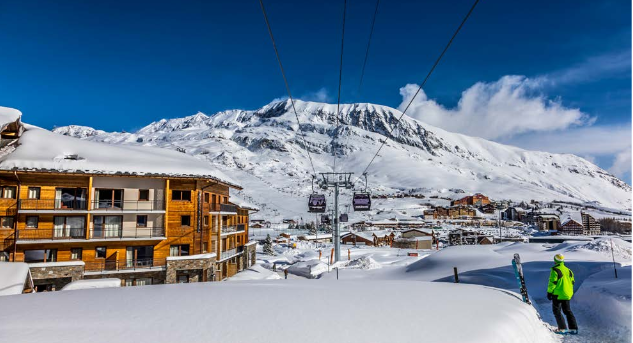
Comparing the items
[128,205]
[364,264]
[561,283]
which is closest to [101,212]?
[128,205]

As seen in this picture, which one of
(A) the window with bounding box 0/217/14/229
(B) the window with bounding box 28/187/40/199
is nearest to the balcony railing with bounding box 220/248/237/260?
(B) the window with bounding box 28/187/40/199

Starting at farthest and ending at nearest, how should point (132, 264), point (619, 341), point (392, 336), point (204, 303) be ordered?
point (132, 264) → point (204, 303) → point (619, 341) → point (392, 336)

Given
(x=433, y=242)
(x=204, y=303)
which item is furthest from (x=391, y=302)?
(x=433, y=242)

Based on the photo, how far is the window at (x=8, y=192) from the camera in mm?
22438

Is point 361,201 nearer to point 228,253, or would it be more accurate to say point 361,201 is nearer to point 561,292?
point 228,253

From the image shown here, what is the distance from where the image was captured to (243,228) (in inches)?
1505

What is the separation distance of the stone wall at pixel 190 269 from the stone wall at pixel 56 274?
202 inches

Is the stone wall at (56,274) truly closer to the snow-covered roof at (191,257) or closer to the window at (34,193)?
the window at (34,193)

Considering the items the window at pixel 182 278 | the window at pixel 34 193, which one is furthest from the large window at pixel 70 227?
the window at pixel 182 278

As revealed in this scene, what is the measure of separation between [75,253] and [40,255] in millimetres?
1844

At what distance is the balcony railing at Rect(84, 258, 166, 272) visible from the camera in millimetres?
23469

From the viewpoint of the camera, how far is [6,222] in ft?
73.4

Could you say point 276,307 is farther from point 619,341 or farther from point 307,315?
point 619,341

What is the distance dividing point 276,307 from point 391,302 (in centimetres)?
230
